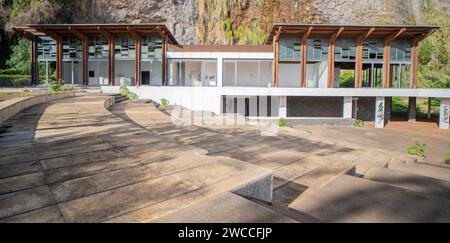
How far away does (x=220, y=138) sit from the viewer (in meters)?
7.00

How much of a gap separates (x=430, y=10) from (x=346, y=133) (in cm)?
5510

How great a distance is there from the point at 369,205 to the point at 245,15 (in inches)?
1824

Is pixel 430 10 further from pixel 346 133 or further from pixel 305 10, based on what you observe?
pixel 346 133

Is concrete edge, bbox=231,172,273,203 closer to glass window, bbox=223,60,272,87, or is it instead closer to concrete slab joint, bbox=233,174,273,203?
concrete slab joint, bbox=233,174,273,203

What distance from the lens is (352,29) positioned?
2252cm

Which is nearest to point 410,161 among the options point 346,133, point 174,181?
point 174,181

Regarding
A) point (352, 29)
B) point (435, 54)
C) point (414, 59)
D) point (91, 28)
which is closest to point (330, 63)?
point (352, 29)

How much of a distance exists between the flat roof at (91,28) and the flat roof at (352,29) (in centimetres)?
1029

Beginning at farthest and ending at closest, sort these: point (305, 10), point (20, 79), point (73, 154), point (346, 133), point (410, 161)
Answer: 1. point (305, 10)
2. point (20, 79)
3. point (346, 133)
4. point (410, 161)
5. point (73, 154)

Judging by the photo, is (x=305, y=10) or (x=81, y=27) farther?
(x=305, y=10)

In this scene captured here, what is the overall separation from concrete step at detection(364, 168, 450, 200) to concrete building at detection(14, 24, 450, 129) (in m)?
16.2

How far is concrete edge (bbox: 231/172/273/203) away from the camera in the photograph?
105 inches

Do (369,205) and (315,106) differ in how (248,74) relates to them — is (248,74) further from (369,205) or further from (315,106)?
(369,205)

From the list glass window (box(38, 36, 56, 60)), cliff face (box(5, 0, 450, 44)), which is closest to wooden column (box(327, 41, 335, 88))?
cliff face (box(5, 0, 450, 44))
